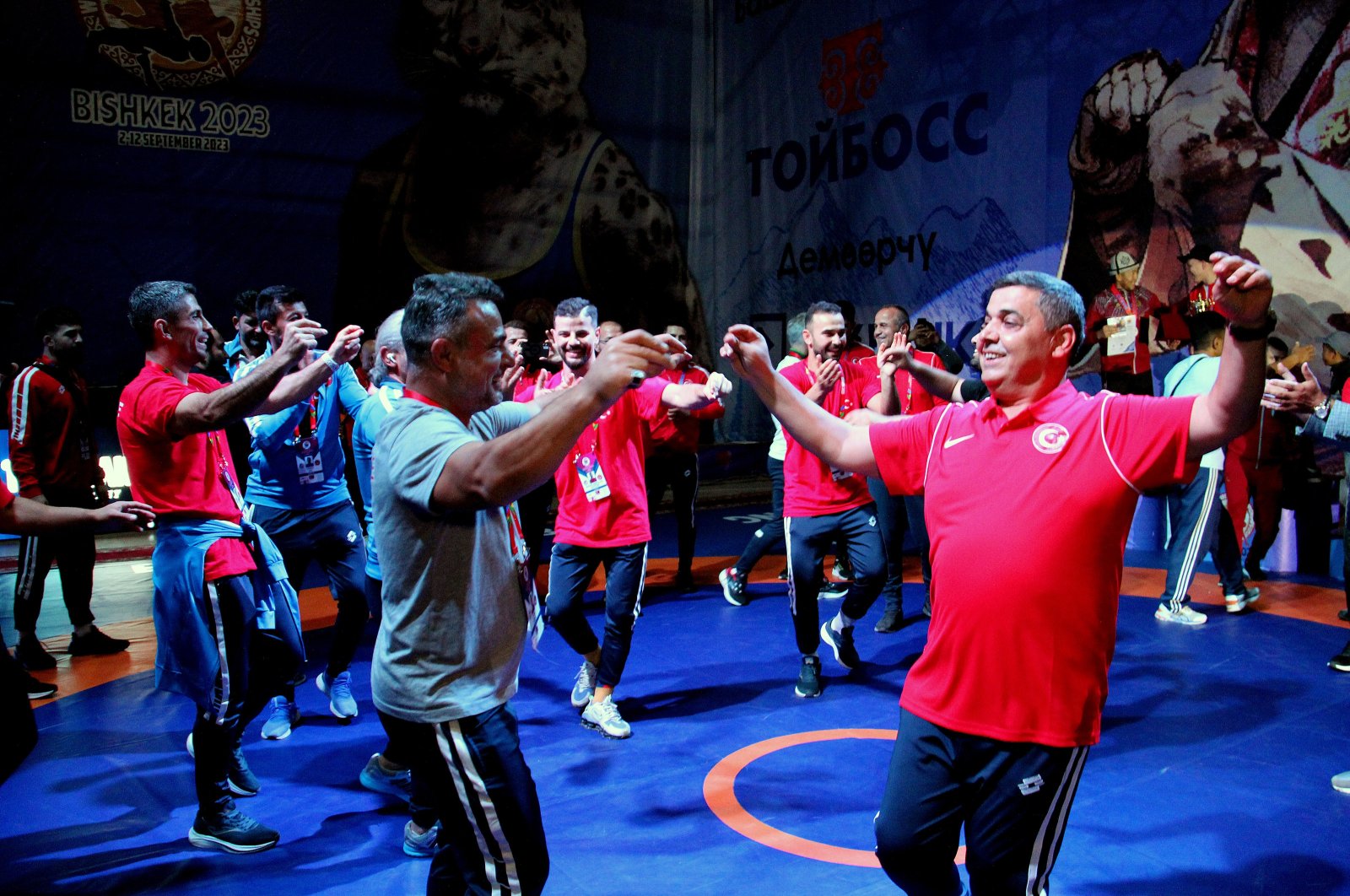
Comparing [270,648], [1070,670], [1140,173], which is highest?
[1140,173]

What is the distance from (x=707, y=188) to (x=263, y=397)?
532 inches

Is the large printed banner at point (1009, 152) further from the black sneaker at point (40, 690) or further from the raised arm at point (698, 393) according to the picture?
the black sneaker at point (40, 690)

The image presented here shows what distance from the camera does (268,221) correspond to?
12078 mm

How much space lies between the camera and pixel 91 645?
659 centimetres

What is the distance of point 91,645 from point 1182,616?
770 centimetres

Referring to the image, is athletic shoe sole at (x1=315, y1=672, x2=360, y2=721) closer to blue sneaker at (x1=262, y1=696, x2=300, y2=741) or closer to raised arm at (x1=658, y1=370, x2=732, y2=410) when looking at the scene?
blue sneaker at (x1=262, y1=696, x2=300, y2=741)

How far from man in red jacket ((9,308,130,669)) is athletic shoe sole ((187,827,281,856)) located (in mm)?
3163

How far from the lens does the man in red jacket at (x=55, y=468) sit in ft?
20.6

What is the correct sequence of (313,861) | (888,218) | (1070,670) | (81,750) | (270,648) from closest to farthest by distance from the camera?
(1070,670)
(313,861)
(270,648)
(81,750)
(888,218)

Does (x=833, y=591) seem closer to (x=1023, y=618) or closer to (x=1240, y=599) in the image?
(x=1240, y=599)

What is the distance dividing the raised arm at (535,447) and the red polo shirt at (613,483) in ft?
9.44

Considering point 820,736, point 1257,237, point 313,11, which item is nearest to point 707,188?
point 313,11

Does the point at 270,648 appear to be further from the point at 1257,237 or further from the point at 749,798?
the point at 1257,237

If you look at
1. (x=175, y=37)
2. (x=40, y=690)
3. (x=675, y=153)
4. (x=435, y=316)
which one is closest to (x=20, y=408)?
(x=40, y=690)
